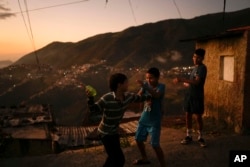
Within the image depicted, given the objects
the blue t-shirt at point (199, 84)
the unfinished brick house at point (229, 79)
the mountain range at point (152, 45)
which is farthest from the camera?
the mountain range at point (152, 45)

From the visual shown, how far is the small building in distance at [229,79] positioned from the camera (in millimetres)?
8383

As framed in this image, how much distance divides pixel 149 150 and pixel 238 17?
Answer: 74066 mm

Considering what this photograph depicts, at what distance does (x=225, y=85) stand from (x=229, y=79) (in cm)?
23

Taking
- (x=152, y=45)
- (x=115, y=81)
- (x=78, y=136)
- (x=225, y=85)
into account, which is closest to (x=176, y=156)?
(x=115, y=81)

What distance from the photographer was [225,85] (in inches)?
377

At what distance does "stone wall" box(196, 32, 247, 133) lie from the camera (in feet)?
28.1

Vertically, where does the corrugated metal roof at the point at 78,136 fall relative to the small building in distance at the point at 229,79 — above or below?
below

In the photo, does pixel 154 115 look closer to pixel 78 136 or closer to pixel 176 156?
pixel 176 156

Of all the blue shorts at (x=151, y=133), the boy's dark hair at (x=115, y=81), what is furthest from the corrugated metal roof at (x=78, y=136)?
the boy's dark hair at (x=115, y=81)

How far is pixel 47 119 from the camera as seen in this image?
14.8 m

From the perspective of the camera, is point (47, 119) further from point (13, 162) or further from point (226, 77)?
point (226, 77)

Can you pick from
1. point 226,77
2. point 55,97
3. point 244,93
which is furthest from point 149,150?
point 55,97

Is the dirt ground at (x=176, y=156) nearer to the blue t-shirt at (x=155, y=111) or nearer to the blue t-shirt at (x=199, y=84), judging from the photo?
the blue t-shirt at (x=155, y=111)

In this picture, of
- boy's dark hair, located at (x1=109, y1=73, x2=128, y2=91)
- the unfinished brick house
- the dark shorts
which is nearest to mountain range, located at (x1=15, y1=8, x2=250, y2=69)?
the unfinished brick house
